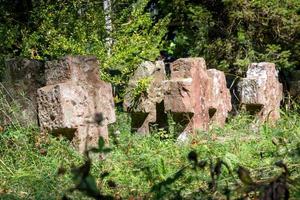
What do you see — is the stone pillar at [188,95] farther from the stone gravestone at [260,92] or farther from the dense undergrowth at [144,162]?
the stone gravestone at [260,92]

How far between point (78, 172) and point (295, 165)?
2.46 meters

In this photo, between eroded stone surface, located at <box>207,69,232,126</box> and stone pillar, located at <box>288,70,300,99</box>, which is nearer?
eroded stone surface, located at <box>207,69,232,126</box>

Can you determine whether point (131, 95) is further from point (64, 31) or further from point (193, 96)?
point (64, 31)

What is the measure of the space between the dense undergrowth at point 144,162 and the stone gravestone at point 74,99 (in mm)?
156

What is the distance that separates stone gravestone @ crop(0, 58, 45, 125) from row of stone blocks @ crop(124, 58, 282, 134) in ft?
6.58

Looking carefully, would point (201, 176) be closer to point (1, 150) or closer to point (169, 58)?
point (1, 150)

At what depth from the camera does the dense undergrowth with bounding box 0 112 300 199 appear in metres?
4.25

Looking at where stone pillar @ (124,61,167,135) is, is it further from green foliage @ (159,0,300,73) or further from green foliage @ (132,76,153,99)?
green foliage @ (159,0,300,73)

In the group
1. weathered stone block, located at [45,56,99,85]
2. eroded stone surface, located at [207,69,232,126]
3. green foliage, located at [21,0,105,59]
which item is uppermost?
green foliage, located at [21,0,105,59]

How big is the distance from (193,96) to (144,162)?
275cm

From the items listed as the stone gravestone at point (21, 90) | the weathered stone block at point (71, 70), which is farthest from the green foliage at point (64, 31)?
the weathered stone block at point (71, 70)

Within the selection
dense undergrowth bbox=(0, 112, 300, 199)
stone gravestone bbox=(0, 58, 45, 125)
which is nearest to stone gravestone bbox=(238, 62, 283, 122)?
dense undergrowth bbox=(0, 112, 300, 199)

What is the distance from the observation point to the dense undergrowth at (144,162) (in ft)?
14.0

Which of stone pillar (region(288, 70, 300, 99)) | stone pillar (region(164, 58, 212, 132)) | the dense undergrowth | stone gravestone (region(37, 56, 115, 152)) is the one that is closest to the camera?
the dense undergrowth
